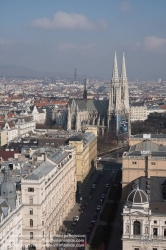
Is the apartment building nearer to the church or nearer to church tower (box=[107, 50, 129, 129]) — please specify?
the church

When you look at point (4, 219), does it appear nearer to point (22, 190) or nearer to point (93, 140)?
point (22, 190)

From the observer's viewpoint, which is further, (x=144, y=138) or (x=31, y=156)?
(x=144, y=138)

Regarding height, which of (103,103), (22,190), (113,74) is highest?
(113,74)

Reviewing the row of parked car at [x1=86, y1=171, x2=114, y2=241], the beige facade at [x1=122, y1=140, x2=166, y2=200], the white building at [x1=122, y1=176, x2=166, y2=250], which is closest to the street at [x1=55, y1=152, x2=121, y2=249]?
the row of parked car at [x1=86, y1=171, x2=114, y2=241]

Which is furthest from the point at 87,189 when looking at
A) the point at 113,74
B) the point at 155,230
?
the point at 113,74

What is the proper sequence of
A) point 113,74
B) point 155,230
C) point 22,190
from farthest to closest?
point 113,74
point 22,190
point 155,230
